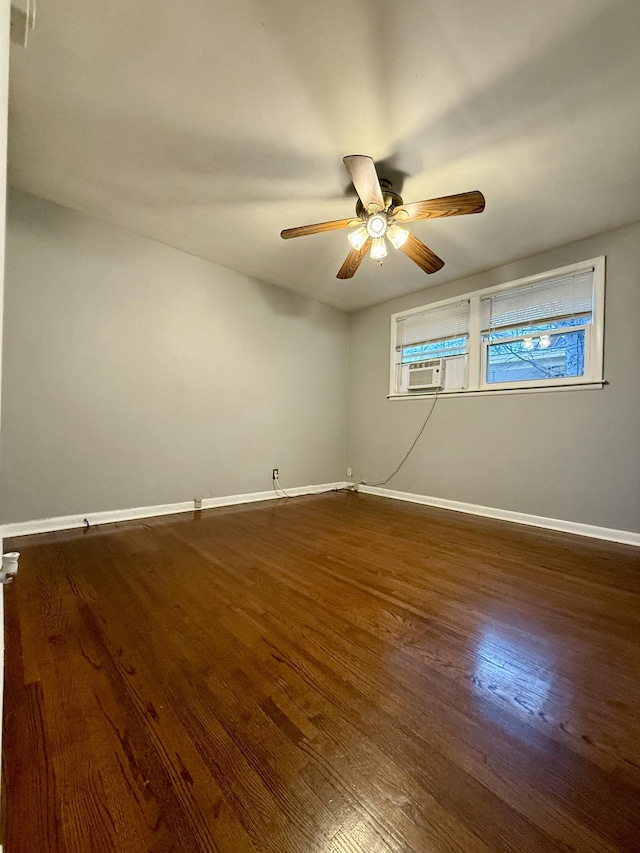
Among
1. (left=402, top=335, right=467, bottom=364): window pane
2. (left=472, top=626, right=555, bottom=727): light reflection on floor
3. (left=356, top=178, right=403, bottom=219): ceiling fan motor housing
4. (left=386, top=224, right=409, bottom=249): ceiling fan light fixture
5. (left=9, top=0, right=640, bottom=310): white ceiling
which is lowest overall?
(left=472, top=626, right=555, bottom=727): light reflection on floor

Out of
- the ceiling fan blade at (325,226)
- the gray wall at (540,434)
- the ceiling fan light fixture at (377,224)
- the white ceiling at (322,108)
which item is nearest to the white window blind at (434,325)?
the gray wall at (540,434)

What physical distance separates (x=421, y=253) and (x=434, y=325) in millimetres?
1556

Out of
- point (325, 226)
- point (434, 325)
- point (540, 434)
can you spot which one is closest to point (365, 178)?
point (325, 226)

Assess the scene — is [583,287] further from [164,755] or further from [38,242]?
[38,242]

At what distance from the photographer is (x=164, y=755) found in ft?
2.84

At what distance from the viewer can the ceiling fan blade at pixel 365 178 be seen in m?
1.72

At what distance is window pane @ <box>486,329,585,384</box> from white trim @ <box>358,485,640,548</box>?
1.28 m

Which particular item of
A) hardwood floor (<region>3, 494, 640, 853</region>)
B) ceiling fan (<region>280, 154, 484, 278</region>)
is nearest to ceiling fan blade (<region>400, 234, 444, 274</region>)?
ceiling fan (<region>280, 154, 484, 278</region>)

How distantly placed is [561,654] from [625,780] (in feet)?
1.68

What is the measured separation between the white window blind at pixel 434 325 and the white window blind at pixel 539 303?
222 millimetres

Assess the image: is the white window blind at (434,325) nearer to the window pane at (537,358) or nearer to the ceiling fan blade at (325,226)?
the window pane at (537,358)

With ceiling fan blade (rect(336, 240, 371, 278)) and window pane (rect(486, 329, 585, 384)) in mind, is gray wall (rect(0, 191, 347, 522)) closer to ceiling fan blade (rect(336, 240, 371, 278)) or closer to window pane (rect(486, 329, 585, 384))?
ceiling fan blade (rect(336, 240, 371, 278))

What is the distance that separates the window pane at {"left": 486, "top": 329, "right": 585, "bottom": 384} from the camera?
115 inches

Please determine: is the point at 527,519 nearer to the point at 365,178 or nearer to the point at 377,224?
the point at 377,224
